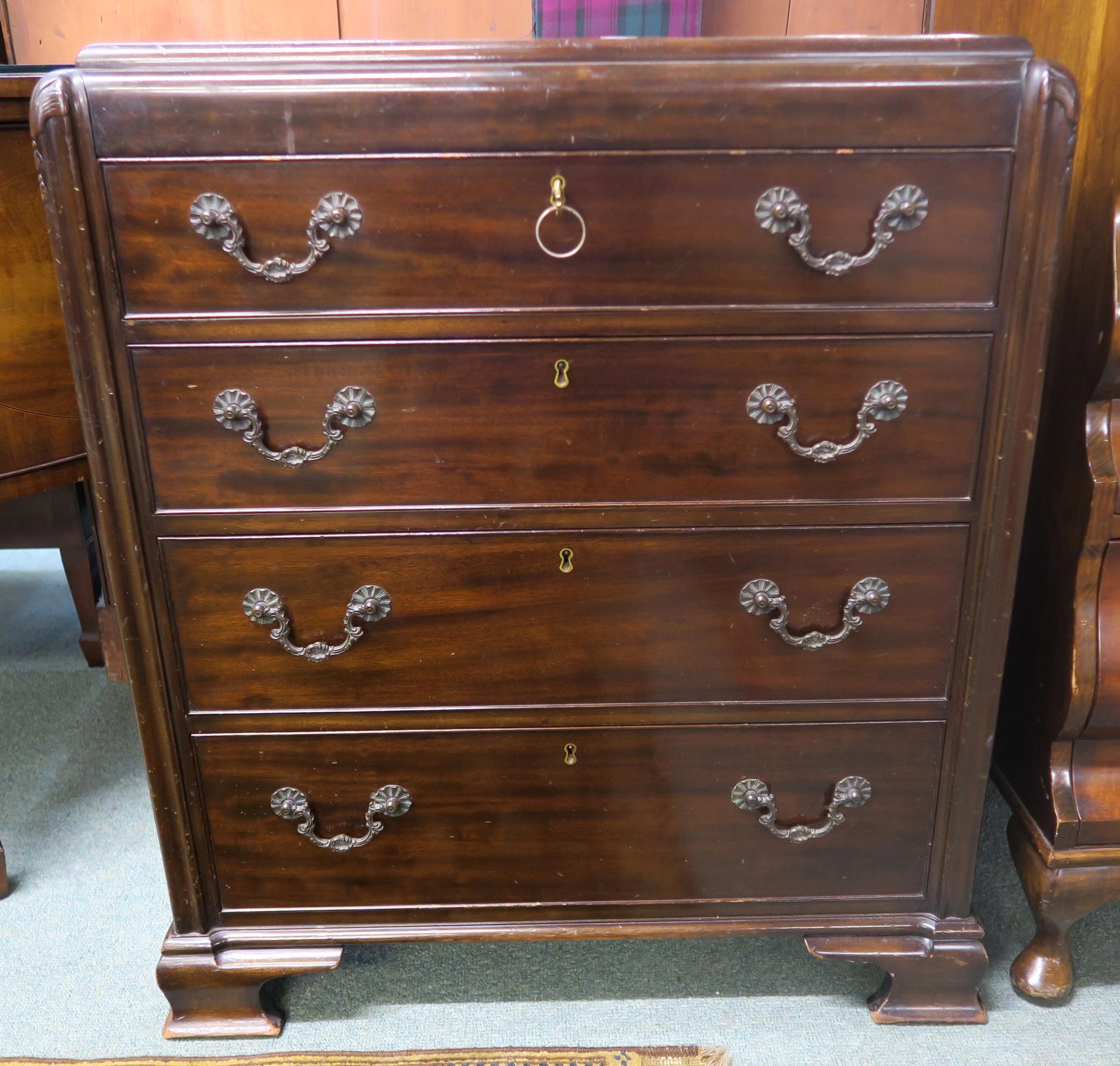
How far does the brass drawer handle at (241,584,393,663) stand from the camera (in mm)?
987

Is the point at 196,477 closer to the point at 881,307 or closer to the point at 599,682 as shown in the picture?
the point at 599,682

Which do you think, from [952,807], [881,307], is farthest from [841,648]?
[881,307]

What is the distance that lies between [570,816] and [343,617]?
0.34 metres

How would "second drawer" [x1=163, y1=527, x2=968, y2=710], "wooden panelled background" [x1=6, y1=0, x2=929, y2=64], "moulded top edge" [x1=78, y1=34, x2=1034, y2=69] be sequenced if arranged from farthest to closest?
1. "wooden panelled background" [x1=6, y1=0, x2=929, y2=64]
2. "second drawer" [x1=163, y1=527, x2=968, y2=710]
3. "moulded top edge" [x1=78, y1=34, x2=1034, y2=69]

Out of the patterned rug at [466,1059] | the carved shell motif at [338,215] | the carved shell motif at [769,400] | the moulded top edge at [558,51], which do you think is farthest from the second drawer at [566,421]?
the patterned rug at [466,1059]

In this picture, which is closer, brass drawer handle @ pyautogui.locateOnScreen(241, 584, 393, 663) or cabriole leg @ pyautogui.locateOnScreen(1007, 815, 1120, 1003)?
brass drawer handle @ pyautogui.locateOnScreen(241, 584, 393, 663)

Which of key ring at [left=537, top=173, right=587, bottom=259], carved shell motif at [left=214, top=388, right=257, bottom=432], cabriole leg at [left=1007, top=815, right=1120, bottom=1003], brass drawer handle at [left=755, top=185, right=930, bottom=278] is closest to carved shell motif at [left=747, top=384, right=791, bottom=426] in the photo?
brass drawer handle at [left=755, top=185, right=930, bottom=278]

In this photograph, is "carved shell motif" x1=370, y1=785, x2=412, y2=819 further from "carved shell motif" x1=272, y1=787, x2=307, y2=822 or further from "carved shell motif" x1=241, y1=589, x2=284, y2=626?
"carved shell motif" x1=241, y1=589, x2=284, y2=626

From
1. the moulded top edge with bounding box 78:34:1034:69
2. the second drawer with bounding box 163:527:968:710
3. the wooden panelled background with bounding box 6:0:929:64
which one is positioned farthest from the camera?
the wooden panelled background with bounding box 6:0:929:64

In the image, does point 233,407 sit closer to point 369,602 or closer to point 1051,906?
point 369,602

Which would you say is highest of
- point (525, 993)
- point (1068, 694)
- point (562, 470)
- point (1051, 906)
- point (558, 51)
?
point (558, 51)

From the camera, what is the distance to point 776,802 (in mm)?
1087

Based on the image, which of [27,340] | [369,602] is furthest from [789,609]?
[27,340]

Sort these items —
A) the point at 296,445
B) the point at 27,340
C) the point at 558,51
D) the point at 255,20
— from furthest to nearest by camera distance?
the point at 255,20
the point at 27,340
the point at 296,445
the point at 558,51
